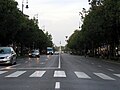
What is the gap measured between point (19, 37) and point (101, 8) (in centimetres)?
2576

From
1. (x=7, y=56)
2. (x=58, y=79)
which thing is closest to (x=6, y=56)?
(x=7, y=56)

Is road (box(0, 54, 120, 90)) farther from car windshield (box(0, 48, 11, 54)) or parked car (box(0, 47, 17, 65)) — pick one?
car windshield (box(0, 48, 11, 54))

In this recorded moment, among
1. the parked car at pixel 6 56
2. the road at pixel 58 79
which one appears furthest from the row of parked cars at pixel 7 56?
the road at pixel 58 79

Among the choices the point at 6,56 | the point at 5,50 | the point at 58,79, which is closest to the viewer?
the point at 58,79

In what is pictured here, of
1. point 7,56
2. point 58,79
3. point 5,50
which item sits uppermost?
point 5,50

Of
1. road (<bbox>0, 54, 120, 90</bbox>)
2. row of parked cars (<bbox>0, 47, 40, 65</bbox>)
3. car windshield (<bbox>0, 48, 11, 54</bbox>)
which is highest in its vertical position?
car windshield (<bbox>0, 48, 11, 54</bbox>)

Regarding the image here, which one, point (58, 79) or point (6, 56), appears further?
point (6, 56)

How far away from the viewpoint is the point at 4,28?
53.0 metres

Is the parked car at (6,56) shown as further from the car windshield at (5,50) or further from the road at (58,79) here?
the road at (58,79)

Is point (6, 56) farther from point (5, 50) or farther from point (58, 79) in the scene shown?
point (58, 79)

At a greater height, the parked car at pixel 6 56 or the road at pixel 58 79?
the parked car at pixel 6 56

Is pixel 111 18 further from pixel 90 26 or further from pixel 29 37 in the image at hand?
pixel 29 37

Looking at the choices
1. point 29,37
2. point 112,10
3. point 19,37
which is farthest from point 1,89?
point 29,37

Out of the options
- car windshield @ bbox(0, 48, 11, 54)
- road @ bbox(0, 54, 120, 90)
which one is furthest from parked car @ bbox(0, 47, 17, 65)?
road @ bbox(0, 54, 120, 90)
